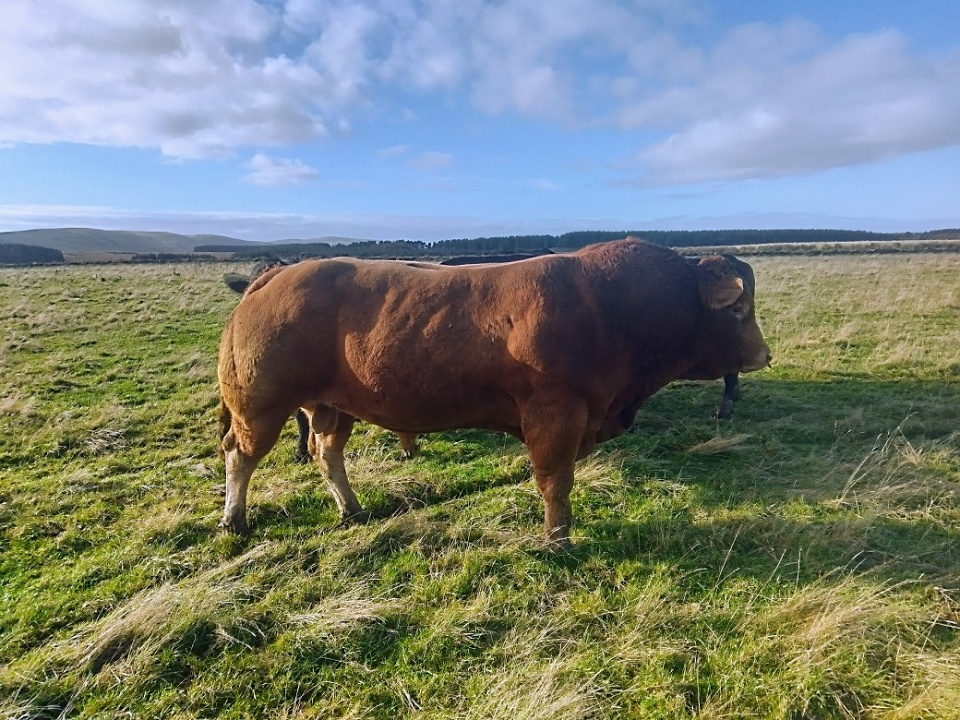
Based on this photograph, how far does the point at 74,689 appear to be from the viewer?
3.12m

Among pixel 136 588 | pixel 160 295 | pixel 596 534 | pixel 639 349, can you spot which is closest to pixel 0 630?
pixel 136 588

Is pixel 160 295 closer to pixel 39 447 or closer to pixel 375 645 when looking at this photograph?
pixel 39 447

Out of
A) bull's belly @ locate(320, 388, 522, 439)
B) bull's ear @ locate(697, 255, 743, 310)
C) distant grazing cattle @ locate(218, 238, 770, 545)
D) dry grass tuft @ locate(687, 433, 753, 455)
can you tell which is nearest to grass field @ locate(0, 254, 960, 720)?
dry grass tuft @ locate(687, 433, 753, 455)

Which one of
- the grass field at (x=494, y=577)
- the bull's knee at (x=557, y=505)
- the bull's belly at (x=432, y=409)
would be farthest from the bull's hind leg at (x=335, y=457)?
the bull's knee at (x=557, y=505)

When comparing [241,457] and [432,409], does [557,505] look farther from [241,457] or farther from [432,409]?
[241,457]

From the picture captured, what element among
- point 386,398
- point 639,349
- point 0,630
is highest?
point 639,349

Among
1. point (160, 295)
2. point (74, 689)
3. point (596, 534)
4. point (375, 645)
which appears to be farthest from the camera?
point (160, 295)

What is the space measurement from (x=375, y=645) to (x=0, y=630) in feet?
8.53

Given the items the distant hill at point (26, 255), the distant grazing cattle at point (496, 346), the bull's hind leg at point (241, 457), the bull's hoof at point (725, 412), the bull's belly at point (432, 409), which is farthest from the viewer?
the distant hill at point (26, 255)

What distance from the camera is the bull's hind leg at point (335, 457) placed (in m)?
5.27

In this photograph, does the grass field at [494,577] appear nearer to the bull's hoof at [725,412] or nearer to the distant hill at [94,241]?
the bull's hoof at [725,412]

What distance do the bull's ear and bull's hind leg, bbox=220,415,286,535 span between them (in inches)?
151

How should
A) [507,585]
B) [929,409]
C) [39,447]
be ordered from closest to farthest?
[507,585] → [39,447] → [929,409]

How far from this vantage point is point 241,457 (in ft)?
16.4
